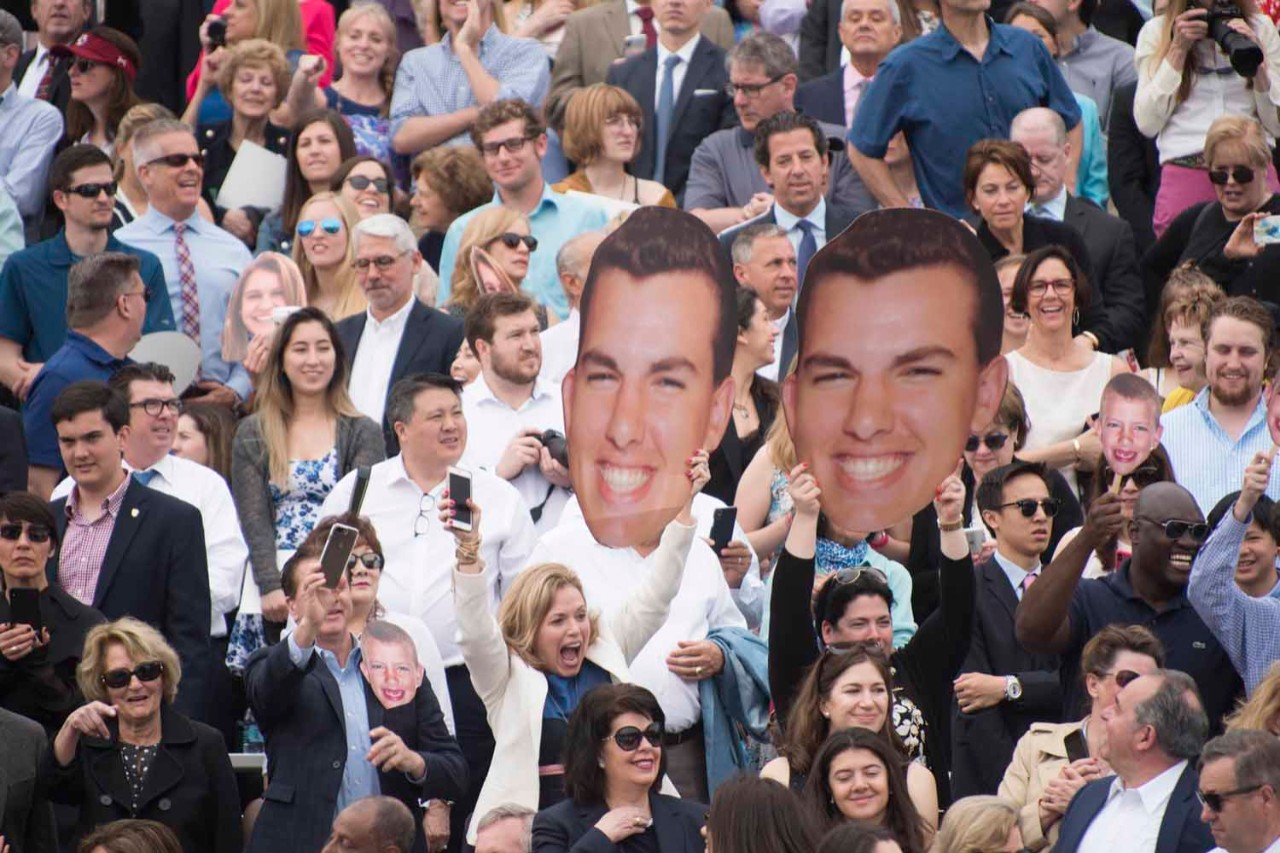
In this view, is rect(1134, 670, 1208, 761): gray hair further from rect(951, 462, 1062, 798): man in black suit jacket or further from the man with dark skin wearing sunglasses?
rect(951, 462, 1062, 798): man in black suit jacket

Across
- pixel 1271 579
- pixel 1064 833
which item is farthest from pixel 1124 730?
pixel 1271 579

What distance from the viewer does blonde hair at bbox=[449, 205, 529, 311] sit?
11.3 metres

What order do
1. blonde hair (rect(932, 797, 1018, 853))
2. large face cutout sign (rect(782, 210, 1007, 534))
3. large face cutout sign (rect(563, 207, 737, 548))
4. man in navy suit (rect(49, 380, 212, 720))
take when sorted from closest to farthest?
blonde hair (rect(932, 797, 1018, 853)) → large face cutout sign (rect(782, 210, 1007, 534)) → large face cutout sign (rect(563, 207, 737, 548)) → man in navy suit (rect(49, 380, 212, 720))

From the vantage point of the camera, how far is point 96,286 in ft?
34.7

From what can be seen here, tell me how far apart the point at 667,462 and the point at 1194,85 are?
5145 mm

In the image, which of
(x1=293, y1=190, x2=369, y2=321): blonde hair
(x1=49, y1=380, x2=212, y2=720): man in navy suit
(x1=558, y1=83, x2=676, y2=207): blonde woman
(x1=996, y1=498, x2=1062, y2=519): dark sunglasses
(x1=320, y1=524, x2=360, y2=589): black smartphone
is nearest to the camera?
(x1=320, y1=524, x2=360, y2=589): black smartphone

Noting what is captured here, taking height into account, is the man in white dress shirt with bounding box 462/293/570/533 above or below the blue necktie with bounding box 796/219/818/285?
below

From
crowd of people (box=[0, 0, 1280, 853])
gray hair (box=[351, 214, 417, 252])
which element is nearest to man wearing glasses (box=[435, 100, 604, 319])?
crowd of people (box=[0, 0, 1280, 853])

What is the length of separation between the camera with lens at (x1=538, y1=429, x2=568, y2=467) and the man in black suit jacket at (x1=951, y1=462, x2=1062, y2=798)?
4.94ft

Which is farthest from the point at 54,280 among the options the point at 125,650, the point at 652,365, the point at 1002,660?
the point at 1002,660

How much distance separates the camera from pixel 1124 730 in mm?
7996

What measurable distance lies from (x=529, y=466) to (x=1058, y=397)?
6.97 ft

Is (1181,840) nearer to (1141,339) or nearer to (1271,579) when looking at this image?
(1271,579)

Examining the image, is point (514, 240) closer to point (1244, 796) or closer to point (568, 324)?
point (568, 324)
